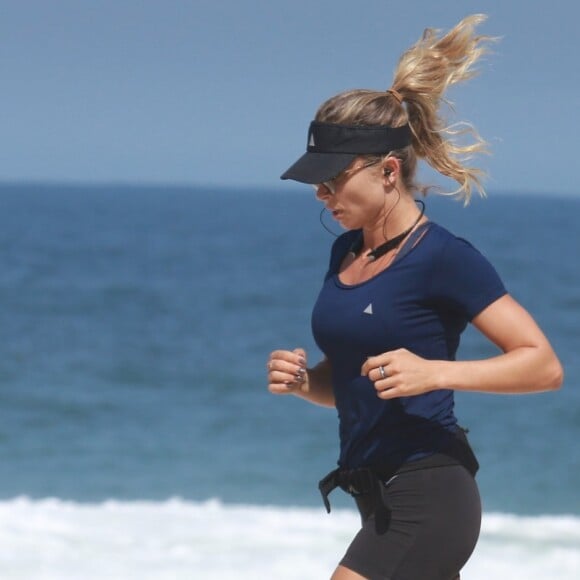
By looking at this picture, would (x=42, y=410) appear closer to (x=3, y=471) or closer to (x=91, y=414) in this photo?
(x=91, y=414)

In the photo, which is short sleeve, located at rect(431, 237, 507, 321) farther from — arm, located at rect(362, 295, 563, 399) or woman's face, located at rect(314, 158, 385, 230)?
woman's face, located at rect(314, 158, 385, 230)

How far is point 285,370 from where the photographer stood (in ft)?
9.66

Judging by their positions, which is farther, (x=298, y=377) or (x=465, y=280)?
(x=298, y=377)

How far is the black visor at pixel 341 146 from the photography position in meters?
2.78

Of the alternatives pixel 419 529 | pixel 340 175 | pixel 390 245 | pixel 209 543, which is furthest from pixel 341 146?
pixel 209 543

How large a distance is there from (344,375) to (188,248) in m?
40.2

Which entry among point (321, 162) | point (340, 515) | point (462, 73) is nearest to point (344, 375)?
point (321, 162)

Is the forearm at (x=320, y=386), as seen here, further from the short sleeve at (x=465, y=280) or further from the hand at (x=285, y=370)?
the short sleeve at (x=465, y=280)

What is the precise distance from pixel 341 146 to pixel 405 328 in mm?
426

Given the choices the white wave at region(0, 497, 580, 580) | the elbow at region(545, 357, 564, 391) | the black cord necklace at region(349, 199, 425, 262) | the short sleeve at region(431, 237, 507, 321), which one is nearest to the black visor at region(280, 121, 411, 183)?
the black cord necklace at region(349, 199, 425, 262)

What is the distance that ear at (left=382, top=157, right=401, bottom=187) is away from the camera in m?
2.82

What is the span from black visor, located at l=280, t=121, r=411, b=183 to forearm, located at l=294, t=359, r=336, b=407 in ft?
1.68

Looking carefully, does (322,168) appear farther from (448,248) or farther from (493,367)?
(493,367)

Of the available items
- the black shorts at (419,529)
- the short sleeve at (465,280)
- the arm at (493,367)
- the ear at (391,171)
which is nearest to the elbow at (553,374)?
the arm at (493,367)
